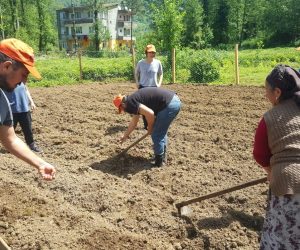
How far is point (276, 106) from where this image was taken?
8.34 ft

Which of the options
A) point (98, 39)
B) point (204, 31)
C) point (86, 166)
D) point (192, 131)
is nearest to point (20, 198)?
point (86, 166)

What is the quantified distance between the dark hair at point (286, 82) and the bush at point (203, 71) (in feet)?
41.5

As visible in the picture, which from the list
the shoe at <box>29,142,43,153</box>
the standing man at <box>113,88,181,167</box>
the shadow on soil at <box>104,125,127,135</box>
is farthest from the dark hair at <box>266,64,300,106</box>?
the shadow on soil at <box>104,125,127,135</box>

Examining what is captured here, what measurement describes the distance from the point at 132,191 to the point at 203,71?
10918 mm

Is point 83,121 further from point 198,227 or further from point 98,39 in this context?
point 98,39

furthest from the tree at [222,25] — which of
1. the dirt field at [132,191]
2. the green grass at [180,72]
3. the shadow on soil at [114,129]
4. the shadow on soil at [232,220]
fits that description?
the shadow on soil at [232,220]

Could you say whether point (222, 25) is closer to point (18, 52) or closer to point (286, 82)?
point (286, 82)

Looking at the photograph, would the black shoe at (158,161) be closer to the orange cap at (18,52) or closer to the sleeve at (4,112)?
the sleeve at (4,112)

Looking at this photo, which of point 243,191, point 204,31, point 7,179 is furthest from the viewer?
point 204,31

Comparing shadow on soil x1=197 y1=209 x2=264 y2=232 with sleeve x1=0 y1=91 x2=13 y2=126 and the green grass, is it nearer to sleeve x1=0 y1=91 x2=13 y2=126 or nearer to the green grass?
sleeve x1=0 y1=91 x2=13 y2=126

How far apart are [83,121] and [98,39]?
134 feet

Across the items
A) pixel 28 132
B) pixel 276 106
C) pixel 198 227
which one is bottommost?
pixel 198 227

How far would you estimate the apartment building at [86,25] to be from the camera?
219 ft

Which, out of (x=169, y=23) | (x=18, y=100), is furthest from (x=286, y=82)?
(x=169, y=23)
